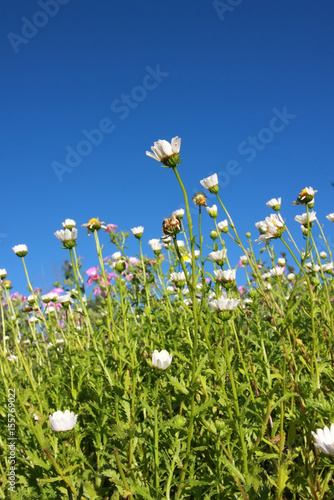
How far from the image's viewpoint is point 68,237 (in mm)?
2447

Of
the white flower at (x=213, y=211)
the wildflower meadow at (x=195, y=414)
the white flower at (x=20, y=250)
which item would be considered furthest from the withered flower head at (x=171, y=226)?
the white flower at (x=20, y=250)

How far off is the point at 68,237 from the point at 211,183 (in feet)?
3.10

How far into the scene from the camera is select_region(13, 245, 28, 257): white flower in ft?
9.53

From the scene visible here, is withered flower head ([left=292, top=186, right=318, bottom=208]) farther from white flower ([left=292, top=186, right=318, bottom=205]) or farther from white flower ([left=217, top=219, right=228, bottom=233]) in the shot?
white flower ([left=217, top=219, right=228, bottom=233])

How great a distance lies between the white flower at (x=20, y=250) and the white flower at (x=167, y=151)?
1809 mm

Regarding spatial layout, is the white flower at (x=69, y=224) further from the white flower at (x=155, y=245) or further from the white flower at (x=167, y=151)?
the white flower at (x=167, y=151)

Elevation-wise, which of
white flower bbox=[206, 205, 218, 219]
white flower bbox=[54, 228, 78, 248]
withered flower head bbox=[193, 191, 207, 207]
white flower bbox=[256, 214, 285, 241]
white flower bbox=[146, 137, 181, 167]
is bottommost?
white flower bbox=[256, 214, 285, 241]

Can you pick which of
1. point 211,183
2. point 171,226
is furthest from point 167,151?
point 211,183

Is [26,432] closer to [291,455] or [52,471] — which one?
[52,471]

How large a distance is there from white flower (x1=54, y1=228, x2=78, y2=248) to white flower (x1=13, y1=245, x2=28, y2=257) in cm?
58

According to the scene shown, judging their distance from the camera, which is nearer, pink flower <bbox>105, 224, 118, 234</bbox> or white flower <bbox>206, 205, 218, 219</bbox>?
white flower <bbox>206, 205, 218, 219</bbox>

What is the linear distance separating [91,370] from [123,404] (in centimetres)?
42

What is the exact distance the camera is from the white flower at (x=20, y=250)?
9.53ft

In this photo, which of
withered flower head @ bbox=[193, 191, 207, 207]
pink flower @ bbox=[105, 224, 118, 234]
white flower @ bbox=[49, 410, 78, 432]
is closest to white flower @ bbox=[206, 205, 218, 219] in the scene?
withered flower head @ bbox=[193, 191, 207, 207]
